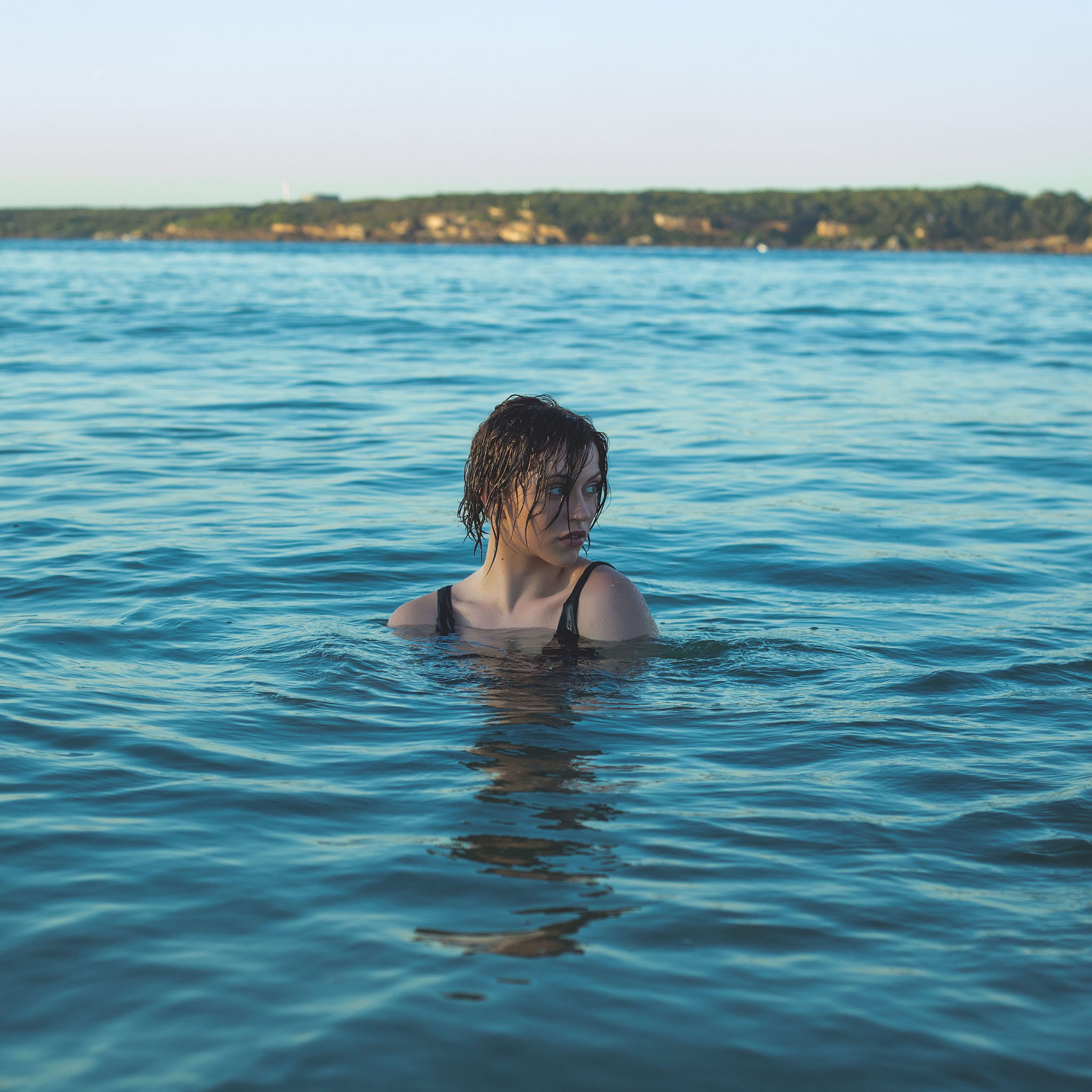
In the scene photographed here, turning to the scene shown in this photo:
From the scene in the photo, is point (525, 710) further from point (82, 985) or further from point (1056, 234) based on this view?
point (1056, 234)

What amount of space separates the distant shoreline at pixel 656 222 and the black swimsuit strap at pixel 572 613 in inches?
6503

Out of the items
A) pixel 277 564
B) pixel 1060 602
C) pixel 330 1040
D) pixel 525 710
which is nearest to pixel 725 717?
pixel 525 710

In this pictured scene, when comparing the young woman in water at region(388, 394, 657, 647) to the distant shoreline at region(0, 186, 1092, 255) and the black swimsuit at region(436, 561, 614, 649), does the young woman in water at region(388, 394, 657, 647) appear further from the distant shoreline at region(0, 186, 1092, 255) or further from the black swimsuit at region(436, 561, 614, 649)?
the distant shoreline at region(0, 186, 1092, 255)

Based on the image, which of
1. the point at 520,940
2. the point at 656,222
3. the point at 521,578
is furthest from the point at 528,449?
the point at 656,222

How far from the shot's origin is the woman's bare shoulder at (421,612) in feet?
17.8

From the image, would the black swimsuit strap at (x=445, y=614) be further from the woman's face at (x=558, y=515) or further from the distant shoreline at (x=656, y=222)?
the distant shoreline at (x=656, y=222)

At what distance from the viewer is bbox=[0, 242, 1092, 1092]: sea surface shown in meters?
2.68

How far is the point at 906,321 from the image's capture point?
1194 inches

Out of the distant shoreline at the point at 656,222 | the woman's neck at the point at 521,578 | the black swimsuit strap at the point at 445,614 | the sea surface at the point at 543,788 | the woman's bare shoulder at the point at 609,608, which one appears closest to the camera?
the sea surface at the point at 543,788

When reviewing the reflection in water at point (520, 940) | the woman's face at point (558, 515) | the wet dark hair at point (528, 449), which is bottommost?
the reflection in water at point (520, 940)

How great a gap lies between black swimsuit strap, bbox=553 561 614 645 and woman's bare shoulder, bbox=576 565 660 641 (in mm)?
13

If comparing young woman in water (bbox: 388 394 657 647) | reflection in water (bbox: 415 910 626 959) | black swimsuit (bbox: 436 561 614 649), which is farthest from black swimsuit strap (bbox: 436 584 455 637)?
reflection in water (bbox: 415 910 626 959)

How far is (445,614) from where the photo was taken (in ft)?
17.6

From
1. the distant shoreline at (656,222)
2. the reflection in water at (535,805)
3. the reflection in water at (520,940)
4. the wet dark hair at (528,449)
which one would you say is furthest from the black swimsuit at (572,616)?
the distant shoreline at (656,222)
